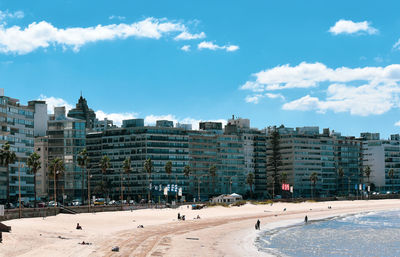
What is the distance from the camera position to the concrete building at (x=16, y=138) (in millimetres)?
162875

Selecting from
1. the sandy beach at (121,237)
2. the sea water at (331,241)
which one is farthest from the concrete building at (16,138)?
the sea water at (331,241)

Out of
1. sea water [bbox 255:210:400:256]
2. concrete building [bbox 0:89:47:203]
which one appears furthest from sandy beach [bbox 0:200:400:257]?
concrete building [bbox 0:89:47:203]

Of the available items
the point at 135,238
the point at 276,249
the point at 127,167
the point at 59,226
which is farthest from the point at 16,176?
the point at 276,249

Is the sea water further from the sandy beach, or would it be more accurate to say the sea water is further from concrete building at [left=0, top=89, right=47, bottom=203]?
concrete building at [left=0, top=89, right=47, bottom=203]

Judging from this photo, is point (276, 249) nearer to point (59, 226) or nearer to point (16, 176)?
point (59, 226)

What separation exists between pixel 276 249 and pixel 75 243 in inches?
959

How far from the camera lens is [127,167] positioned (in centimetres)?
17812

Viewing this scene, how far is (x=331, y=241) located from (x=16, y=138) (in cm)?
11409

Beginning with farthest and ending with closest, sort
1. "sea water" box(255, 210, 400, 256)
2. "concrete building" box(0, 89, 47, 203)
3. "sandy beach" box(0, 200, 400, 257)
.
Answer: "concrete building" box(0, 89, 47, 203)
"sea water" box(255, 210, 400, 256)
"sandy beach" box(0, 200, 400, 257)

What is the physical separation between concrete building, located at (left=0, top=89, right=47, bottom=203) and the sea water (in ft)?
293

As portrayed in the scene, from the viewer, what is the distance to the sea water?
2726 inches

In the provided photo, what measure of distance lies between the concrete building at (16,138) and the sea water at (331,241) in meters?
89.2

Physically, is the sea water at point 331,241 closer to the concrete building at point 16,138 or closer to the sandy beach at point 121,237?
the sandy beach at point 121,237

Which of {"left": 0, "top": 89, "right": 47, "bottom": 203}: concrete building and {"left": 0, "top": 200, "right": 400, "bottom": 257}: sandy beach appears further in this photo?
{"left": 0, "top": 89, "right": 47, "bottom": 203}: concrete building
